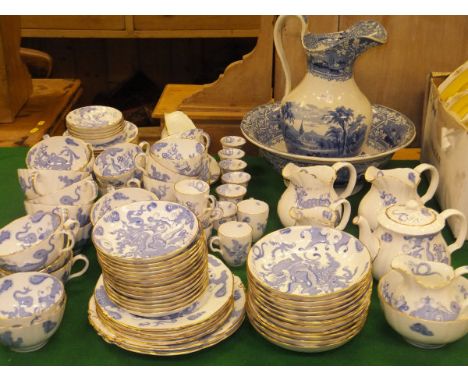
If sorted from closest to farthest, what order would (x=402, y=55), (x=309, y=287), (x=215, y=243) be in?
(x=309, y=287), (x=215, y=243), (x=402, y=55)

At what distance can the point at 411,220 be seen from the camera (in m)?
1.27

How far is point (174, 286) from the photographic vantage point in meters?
1.11

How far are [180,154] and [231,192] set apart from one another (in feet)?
0.55

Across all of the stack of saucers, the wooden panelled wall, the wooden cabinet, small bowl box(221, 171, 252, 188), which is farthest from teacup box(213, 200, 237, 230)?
the wooden cabinet

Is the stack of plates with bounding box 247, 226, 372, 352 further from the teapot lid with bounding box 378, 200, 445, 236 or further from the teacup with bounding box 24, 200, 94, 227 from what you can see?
the teacup with bounding box 24, 200, 94, 227

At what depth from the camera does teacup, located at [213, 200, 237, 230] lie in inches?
57.1

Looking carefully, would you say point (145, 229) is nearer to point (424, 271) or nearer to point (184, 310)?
point (184, 310)

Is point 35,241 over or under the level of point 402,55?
under

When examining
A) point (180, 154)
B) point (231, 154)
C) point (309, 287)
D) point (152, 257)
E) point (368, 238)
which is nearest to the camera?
point (152, 257)

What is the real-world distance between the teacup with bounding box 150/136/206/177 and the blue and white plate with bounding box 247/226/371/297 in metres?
0.33

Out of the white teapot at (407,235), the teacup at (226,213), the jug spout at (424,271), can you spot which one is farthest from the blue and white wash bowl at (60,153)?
the jug spout at (424,271)

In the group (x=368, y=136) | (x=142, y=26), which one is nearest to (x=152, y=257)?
(x=368, y=136)
